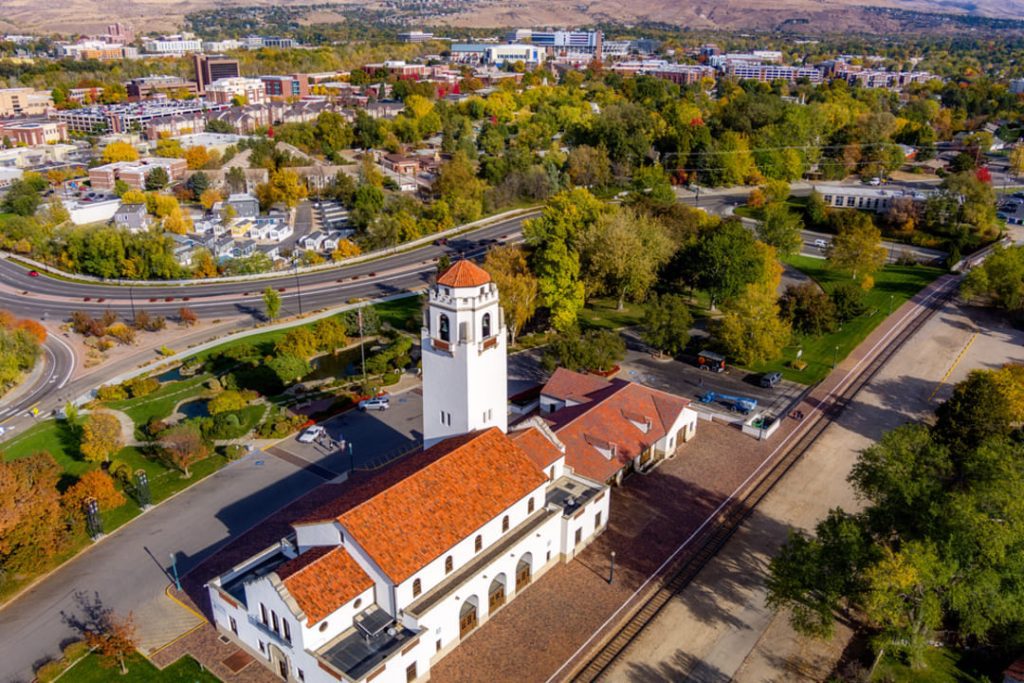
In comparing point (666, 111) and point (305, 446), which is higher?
point (666, 111)

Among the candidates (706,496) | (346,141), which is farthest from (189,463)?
(346,141)

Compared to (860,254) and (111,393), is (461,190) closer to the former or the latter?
(860,254)

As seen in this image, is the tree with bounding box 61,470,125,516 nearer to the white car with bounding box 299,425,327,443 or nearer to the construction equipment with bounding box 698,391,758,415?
the white car with bounding box 299,425,327,443

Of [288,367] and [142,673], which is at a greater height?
[288,367]

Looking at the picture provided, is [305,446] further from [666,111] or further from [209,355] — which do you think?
[666,111]

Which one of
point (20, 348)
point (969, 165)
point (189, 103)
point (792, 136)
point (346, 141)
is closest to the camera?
point (20, 348)

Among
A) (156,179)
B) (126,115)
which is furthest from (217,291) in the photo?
(126,115)
